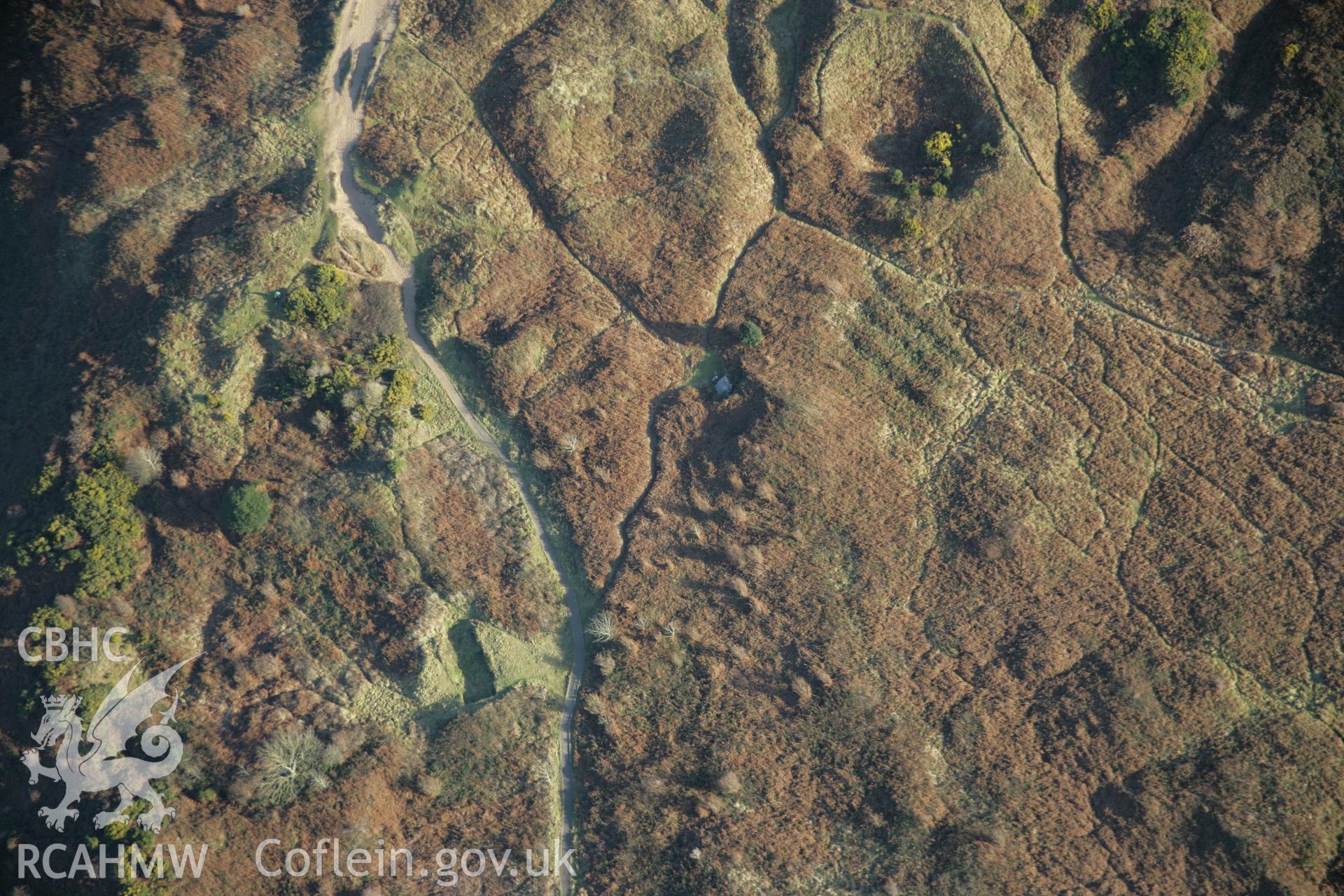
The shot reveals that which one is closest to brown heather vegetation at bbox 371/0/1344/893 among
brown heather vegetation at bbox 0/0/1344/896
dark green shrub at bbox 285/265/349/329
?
brown heather vegetation at bbox 0/0/1344/896

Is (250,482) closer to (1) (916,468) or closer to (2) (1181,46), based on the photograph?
(1) (916,468)

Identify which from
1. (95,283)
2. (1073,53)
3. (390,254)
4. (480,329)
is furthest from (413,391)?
(1073,53)

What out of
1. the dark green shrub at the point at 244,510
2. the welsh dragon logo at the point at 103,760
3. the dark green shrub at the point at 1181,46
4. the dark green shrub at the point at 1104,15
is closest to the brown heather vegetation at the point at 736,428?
the dark green shrub at the point at 244,510

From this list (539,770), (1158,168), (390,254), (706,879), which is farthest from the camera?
(390,254)

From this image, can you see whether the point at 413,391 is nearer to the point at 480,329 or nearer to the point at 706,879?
the point at 480,329

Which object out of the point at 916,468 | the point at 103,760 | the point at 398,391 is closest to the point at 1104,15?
the point at 916,468

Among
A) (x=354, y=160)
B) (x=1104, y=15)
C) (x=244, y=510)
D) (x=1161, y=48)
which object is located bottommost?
(x=244, y=510)
